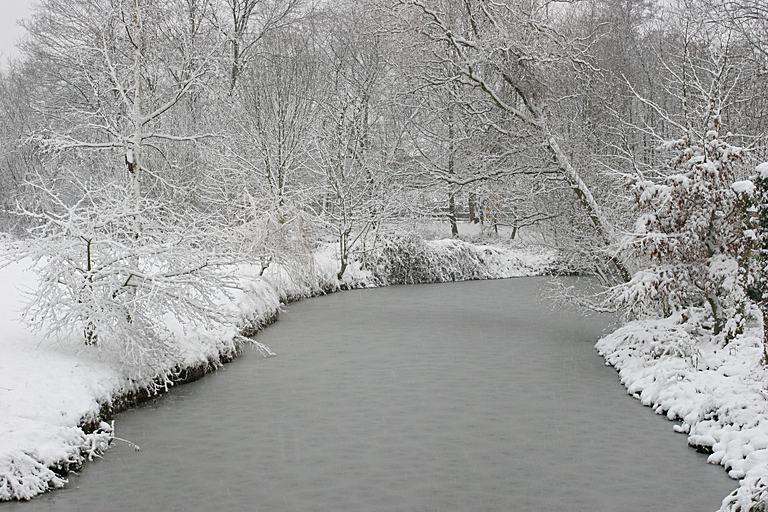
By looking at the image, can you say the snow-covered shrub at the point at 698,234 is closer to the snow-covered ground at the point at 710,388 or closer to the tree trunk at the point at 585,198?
the snow-covered ground at the point at 710,388

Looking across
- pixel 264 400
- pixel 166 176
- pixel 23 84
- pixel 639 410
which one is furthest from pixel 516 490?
pixel 23 84

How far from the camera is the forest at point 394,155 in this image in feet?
43.4

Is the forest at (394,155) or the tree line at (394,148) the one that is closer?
the forest at (394,155)

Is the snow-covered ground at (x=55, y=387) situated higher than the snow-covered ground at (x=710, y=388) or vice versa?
the snow-covered ground at (x=55, y=387)

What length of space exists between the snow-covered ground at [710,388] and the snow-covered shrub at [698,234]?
576 mm

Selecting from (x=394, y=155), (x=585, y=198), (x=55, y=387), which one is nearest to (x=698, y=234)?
(x=585, y=198)

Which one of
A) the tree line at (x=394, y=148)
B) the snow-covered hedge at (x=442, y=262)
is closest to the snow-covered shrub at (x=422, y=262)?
the snow-covered hedge at (x=442, y=262)

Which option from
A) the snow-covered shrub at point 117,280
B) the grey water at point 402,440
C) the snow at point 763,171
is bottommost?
the grey water at point 402,440

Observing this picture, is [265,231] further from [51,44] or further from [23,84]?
[23,84]

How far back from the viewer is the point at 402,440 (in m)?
10.9

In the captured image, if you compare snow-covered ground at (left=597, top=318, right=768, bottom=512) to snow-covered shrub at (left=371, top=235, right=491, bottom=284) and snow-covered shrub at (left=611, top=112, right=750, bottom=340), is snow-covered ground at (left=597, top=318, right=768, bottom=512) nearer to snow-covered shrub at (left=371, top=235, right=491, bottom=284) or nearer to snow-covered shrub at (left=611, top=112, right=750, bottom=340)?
snow-covered shrub at (left=611, top=112, right=750, bottom=340)

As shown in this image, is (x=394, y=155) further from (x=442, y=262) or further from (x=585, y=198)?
(x=585, y=198)

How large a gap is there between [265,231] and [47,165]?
12.5 metres

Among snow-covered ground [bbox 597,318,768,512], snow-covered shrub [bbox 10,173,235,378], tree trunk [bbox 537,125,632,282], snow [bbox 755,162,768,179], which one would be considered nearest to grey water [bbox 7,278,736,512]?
snow-covered ground [bbox 597,318,768,512]
